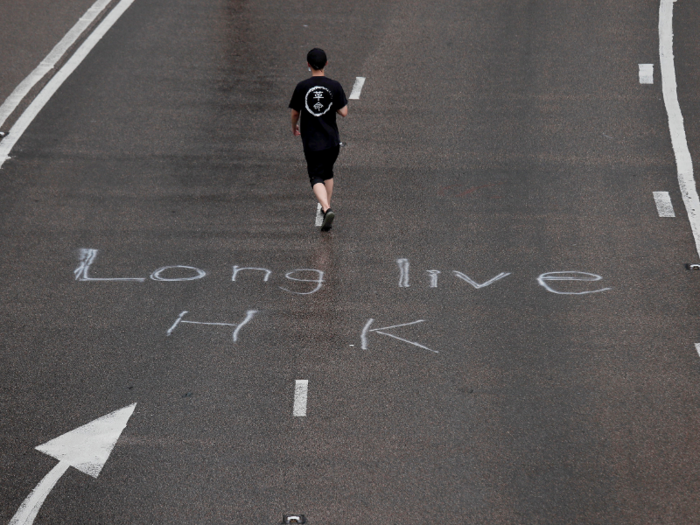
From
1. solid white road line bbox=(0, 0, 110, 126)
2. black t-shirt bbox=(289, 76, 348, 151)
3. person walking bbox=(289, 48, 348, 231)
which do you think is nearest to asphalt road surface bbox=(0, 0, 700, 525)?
solid white road line bbox=(0, 0, 110, 126)

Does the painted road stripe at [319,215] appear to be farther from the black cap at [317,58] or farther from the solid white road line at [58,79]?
the solid white road line at [58,79]

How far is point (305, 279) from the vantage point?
28.8ft

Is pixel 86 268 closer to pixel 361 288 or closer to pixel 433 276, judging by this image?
pixel 361 288

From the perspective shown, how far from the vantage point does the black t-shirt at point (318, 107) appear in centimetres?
953

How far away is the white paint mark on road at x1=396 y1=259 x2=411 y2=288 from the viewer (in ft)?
28.4

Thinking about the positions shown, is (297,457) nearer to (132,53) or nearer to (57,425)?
(57,425)

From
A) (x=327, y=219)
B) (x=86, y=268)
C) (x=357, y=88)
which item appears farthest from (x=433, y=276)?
(x=357, y=88)

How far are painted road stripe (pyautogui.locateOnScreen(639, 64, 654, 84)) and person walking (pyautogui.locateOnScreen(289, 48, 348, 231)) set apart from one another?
Answer: 5.93 meters

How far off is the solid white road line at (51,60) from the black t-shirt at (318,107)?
188 inches

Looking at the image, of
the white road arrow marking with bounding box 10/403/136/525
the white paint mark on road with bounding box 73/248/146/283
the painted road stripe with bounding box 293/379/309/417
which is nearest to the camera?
the white road arrow marking with bounding box 10/403/136/525

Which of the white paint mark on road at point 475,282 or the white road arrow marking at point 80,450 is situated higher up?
the white paint mark on road at point 475,282

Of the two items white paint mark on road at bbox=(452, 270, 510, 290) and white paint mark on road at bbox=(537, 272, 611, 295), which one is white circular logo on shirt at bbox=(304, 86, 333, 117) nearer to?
white paint mark on road at bbox=(452, 270, 510, 290)

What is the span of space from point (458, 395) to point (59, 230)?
4.84 m

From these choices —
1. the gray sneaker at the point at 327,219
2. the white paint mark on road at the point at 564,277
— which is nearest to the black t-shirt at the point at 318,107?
the gray sneaker at the point at 327,219
